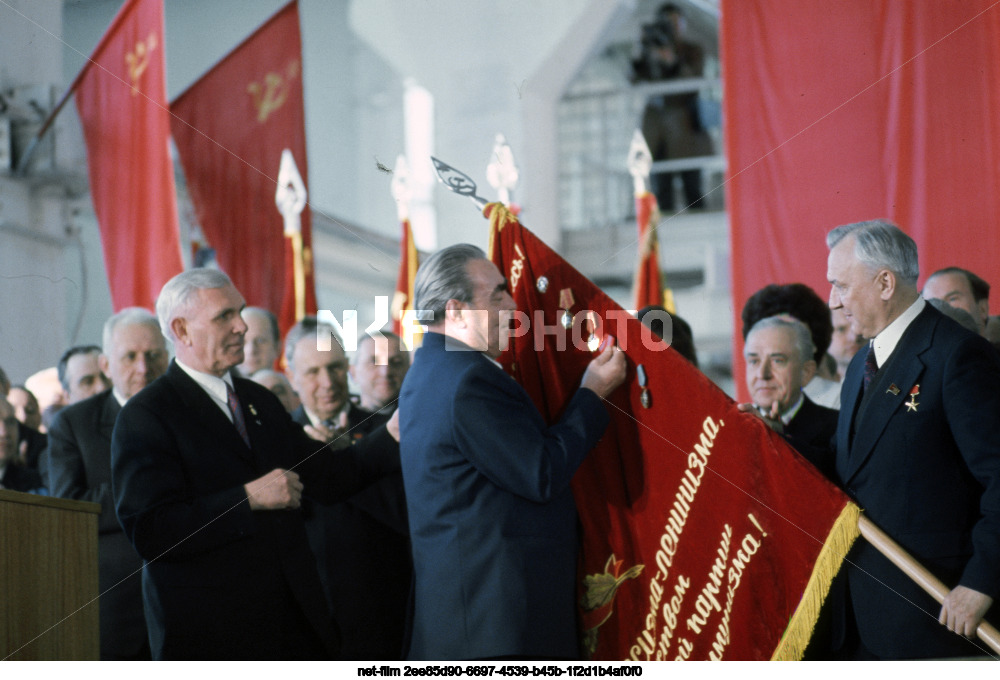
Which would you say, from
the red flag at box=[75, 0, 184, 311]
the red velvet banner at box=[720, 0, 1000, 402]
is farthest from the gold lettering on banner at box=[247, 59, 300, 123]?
the red velvet banner at box=[720, 0, 1000, 402]

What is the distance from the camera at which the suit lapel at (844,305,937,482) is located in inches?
89.8

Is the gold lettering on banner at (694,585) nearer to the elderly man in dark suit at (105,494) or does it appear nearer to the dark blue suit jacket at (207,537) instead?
the dark blue suit jacket at (207,537)

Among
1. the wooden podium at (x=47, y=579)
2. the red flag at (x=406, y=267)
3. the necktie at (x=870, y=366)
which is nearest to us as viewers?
the wooden podium at (x=47, y=579)

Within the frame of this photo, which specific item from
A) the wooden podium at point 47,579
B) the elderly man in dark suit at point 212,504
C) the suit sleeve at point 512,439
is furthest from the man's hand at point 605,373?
the wooden podium at point 47,579

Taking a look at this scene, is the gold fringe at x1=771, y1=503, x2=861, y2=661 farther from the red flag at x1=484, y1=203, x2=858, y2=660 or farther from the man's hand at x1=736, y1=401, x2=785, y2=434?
the man's hand at x1=736, y1=401, x2=785, y2=434

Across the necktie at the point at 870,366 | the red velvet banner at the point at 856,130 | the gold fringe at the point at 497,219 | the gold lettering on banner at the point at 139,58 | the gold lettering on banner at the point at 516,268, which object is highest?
the gold lettering on banner at the point at 139,58

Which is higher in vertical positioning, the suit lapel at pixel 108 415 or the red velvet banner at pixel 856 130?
the red velvet banner at pixel 856 130

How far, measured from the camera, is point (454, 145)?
8.84 metres

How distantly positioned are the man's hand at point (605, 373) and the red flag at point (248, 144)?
11.9 feet

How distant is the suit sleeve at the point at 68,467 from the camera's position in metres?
3.26

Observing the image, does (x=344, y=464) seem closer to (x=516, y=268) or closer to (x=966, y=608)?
(x=516, y=268)

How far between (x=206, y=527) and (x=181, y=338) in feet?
1.69

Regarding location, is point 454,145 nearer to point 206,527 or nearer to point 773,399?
point 773,399
